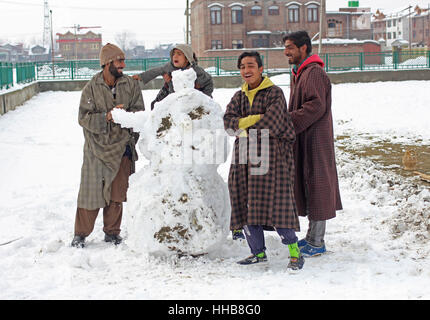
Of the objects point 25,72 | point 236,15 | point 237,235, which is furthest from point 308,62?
point 236,15

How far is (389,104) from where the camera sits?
16.8 metres

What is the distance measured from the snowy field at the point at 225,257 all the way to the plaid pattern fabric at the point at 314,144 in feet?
1.54

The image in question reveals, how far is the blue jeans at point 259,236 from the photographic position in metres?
4.04

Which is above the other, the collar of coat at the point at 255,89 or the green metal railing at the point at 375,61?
the green metal railing at the point at 375,61

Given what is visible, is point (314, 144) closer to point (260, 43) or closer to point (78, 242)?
point (78, 242)

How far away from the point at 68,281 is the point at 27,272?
1.42 feet

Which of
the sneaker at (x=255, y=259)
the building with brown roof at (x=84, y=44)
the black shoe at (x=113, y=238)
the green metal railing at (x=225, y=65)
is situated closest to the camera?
the sneaker at (x=255, y=259)

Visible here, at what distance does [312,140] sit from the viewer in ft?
14.1

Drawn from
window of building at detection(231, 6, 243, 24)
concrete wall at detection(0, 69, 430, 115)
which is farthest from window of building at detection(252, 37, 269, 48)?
concrete wall at detection(0, 69, 430, 115)

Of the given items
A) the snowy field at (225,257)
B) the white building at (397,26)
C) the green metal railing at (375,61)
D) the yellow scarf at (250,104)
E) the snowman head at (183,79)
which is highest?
the white building at (397,26)

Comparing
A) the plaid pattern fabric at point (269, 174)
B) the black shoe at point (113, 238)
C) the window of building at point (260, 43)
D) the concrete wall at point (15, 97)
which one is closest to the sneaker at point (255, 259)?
the plaid pattern fabric at point (269, 174)

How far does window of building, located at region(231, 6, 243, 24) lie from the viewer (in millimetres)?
47500

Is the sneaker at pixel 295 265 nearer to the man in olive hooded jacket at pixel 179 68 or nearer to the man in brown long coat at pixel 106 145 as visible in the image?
the man in brown long coat at pixel 106 145
